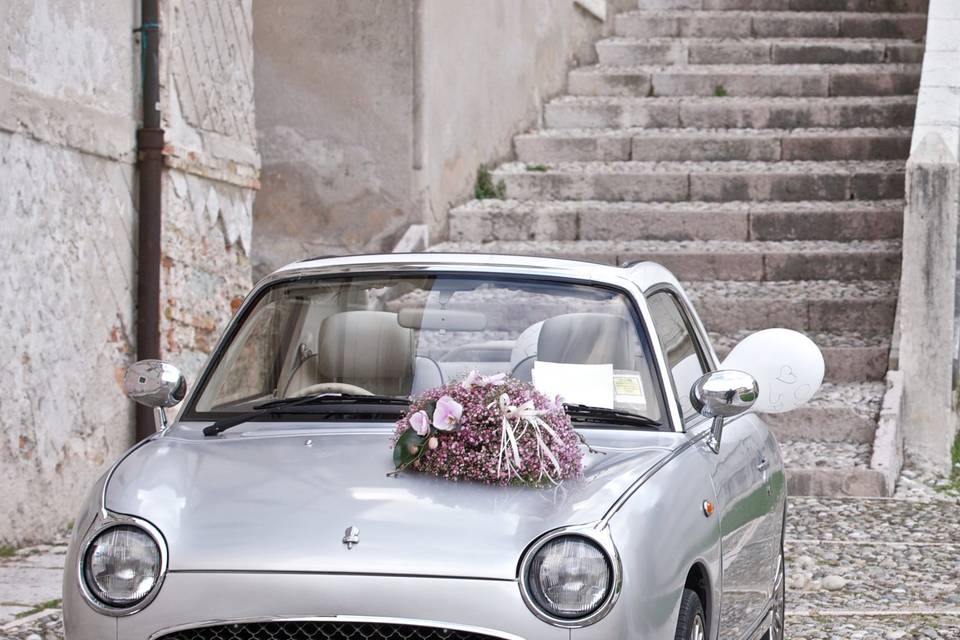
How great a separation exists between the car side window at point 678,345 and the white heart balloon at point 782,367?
425mm

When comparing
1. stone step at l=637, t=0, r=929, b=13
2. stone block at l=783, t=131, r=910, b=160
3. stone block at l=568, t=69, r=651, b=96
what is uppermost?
stone step at l=637, t=0, r=929, b=13

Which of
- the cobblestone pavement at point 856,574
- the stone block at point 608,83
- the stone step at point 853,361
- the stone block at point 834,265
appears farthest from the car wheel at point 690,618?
the stone block at point 608,83

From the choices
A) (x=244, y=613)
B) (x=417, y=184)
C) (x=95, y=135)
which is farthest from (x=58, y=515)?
(x=417, y=184)

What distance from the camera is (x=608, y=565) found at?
353cm

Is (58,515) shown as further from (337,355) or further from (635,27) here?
(635,27)

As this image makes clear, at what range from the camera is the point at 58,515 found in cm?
751

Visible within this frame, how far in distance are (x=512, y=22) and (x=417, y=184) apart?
11.0 feet

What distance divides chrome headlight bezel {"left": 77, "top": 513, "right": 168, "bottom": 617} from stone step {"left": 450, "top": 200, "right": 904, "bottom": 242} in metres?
Result: 9.68

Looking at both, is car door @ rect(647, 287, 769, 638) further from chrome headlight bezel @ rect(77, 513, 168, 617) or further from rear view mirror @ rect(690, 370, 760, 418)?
chrome headlight bezel @ rect(77, 513, 168, 617)

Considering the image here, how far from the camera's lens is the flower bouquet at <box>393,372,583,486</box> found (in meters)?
3.90

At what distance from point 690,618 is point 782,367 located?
7.79ft

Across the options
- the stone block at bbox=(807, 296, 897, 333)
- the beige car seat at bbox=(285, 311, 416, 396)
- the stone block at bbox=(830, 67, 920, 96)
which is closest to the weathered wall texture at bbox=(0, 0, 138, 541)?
the beige car seat at bbox=(285, 311, 416, 396)

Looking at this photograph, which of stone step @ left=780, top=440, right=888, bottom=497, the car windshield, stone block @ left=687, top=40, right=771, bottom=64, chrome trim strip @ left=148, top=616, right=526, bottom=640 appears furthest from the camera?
stone block @ left=687, top=40, right=771, bottom=64

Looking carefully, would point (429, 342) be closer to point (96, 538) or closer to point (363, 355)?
point (363, 355)
